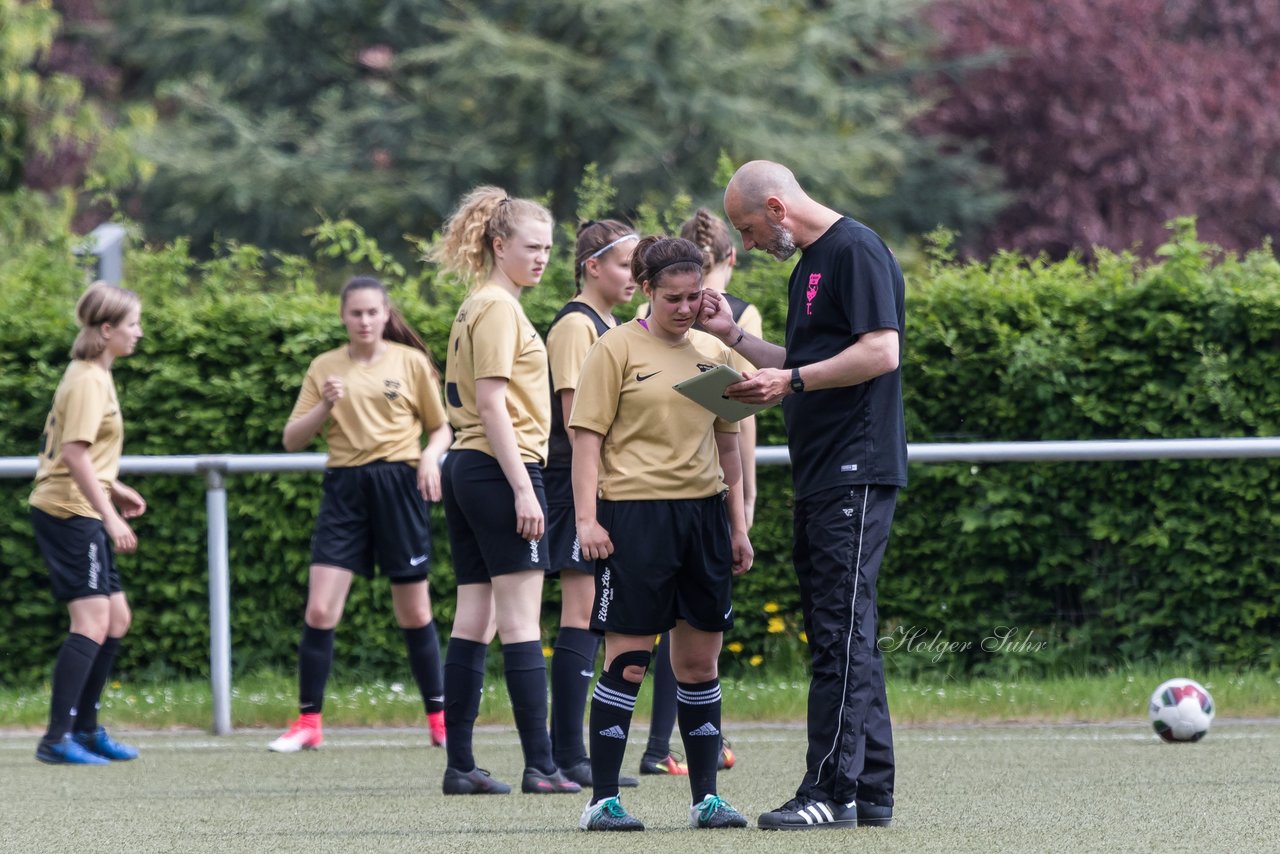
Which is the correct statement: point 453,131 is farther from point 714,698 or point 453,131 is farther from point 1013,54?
point 714,698

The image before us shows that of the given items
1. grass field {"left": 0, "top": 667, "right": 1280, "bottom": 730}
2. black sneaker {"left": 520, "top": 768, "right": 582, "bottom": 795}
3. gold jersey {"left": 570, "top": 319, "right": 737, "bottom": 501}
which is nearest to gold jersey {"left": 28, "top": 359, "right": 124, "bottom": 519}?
grass field {"left": 0, "top": 667, "right": 1280, "bottom": 730}

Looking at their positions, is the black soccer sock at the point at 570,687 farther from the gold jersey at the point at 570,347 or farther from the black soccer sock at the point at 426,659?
the black soccer sock at the point at 426,659

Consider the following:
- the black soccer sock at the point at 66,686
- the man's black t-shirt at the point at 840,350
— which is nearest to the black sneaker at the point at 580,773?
the man's black t-shirt at the point at 840,350

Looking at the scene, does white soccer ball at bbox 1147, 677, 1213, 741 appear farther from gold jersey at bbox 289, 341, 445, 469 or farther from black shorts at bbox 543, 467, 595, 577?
gold jersey at bbox 289, 341, 445, 469

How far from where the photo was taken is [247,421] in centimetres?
937

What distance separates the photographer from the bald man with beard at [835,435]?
4980 mm

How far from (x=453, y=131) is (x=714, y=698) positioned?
20.0 metres

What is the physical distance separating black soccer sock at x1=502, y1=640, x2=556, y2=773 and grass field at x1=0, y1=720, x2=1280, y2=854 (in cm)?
17

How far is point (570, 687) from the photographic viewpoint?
628 cm

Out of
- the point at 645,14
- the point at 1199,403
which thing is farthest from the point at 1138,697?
the point at 645,14

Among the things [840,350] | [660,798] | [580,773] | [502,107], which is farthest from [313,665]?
[502,107]

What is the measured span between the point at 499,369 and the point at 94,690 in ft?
9.23

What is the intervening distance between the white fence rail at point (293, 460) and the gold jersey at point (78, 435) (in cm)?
96

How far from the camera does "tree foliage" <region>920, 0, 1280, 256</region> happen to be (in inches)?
976
